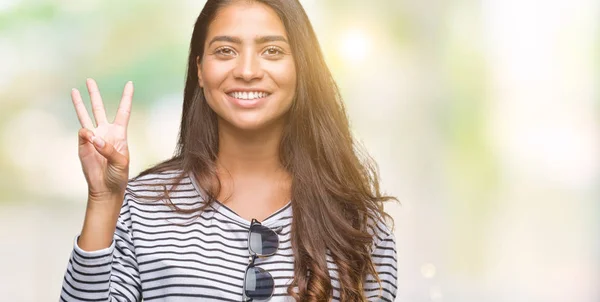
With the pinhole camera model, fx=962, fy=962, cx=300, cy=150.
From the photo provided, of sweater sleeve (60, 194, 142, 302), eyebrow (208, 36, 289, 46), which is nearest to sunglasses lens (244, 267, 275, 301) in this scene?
sweater sleeve (60, 194, 142, 302)

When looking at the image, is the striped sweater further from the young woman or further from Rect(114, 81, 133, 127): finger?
Rect(114, 81, 133, 127): finger

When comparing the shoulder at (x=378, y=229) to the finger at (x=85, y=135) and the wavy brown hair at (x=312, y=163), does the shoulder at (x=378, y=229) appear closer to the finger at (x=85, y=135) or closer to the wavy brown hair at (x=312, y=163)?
the wavy brown hair at (x=312, y=163)

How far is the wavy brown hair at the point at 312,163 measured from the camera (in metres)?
1.92

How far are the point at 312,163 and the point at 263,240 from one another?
0.24 meters

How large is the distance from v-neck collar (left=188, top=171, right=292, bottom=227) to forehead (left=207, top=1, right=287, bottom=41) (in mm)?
306

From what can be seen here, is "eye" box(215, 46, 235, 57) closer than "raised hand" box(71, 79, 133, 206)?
No

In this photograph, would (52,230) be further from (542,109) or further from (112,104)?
(542,109)

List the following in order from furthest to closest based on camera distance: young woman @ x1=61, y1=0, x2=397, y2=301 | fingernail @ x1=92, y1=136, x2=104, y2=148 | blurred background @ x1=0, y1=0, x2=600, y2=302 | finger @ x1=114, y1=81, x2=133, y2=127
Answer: blurred background @ x1=0, y1=0, x2=600, y2=302 → young woman @ x1=61, y1=0, x2=397, y2=301 → finger @ x1=114, y1=81, x2=133, y2=127 → fingernail @ x1=92, y1=136, x2=104, y2=148

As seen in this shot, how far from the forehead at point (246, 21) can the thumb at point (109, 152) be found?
0.41 meters

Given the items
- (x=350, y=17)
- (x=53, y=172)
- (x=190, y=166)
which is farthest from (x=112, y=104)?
(x=190, y=166)

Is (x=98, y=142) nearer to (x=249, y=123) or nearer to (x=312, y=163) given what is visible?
(x=249, y=123)

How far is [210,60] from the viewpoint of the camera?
6.32 ft

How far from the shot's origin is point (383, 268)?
201cm

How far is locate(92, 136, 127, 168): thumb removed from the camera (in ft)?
5.29
